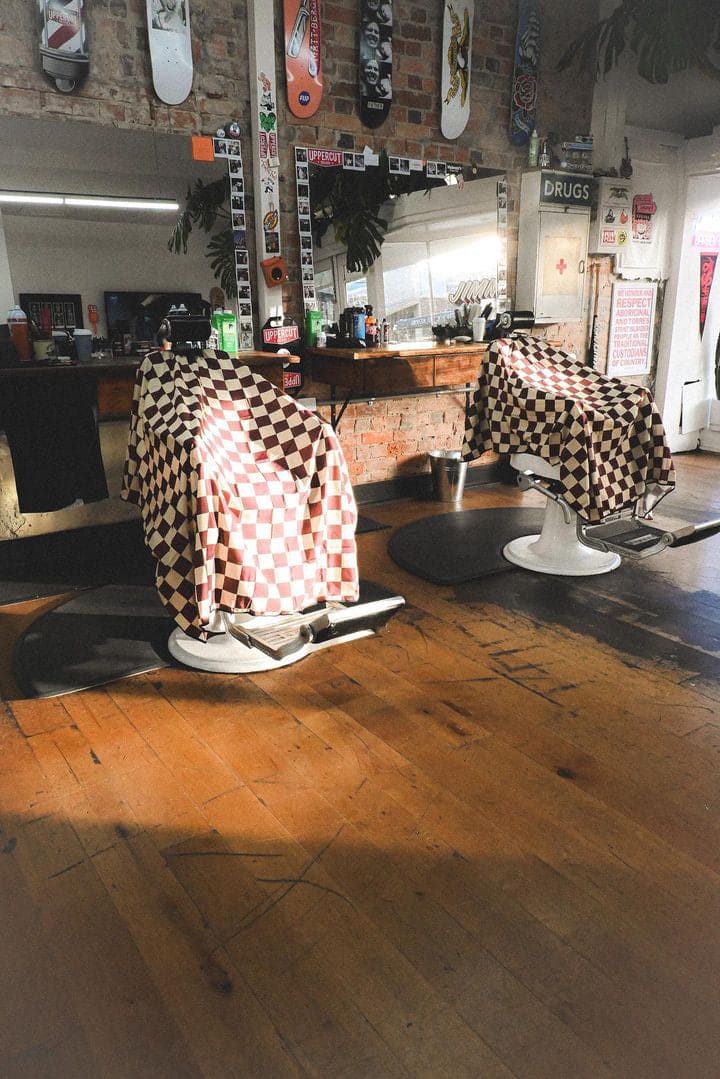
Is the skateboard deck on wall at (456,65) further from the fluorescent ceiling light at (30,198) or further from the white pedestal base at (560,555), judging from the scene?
the white pedestal base at (560,555)

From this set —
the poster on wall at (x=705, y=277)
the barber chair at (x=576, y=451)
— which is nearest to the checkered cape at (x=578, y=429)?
the barber chair at (x=576, y=451)

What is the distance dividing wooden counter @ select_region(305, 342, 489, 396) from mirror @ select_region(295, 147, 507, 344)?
0.35 metres

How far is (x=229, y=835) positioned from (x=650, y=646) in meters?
1.62

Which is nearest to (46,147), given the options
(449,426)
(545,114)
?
(449,426)

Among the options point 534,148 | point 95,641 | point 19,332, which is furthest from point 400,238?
point 95,641

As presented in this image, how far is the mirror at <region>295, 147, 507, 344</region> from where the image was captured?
400 cm

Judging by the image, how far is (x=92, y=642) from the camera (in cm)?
270

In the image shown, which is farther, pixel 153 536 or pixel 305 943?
pixel 153 536

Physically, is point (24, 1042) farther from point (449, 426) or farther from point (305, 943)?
point (449, 426)

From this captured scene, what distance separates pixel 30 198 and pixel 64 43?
0.63 m

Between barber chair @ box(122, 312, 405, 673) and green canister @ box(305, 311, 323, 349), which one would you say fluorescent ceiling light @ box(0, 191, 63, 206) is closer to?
barber chair @ box(122, 312, 405, 673)

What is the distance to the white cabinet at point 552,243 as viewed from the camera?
4.64 m

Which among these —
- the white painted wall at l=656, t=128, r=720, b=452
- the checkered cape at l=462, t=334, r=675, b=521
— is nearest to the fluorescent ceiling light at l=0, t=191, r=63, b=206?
the checkered cape at l=462, t=334, r=675, b=521

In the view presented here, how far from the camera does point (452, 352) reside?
13.1ft
